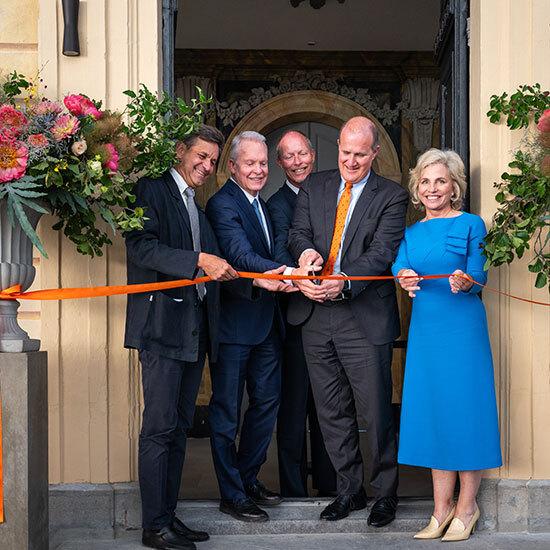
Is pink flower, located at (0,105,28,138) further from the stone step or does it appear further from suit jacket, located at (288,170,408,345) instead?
the stone step

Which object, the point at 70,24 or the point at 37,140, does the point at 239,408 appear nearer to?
the point at 37,140

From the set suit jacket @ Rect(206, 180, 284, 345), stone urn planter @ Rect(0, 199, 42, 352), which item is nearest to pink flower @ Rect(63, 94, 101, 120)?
stone urn planter @ Rect(0, 199, 42, 352)

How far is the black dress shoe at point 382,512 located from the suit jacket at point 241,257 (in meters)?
0.94

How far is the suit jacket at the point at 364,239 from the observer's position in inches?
177

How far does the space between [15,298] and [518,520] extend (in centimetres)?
252

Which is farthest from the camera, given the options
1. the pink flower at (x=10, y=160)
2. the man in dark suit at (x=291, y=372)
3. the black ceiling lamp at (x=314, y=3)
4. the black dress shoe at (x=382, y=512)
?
the black ceiling lamp at (x=314, y=3)

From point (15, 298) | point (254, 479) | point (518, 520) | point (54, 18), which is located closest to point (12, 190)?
point (15, 298)

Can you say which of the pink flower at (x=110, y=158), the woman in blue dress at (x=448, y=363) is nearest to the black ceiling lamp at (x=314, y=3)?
the woman in blue dress at (x=448, y=363)

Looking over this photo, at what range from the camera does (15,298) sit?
3.91 m

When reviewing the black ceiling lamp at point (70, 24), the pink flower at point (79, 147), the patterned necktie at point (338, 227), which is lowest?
the patterned necktie at point (338, 227)

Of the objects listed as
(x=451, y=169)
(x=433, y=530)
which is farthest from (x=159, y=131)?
(x=433, y=530)

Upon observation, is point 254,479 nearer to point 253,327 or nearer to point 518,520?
point 253,327

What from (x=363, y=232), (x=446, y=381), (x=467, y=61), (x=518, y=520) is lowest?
(x=518, y=520)

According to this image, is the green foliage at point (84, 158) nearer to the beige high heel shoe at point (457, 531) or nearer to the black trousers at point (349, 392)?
the black trousers at point (349, 392)
